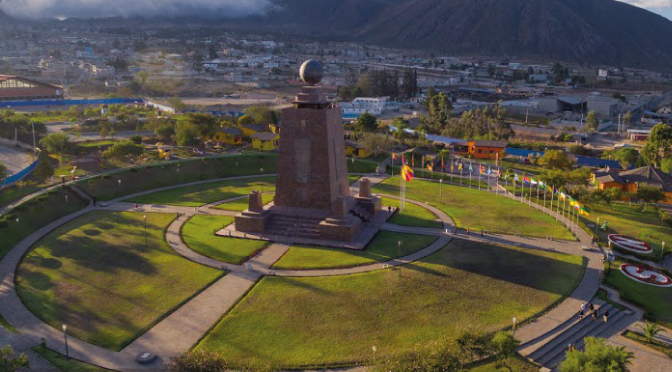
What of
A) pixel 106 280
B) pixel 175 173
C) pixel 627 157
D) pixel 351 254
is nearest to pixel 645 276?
pixel 351 254

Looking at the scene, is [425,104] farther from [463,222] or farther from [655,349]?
[655,349]

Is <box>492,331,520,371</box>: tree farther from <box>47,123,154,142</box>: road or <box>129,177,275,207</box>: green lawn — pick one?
→ <box>47,123,154,142</box>: road

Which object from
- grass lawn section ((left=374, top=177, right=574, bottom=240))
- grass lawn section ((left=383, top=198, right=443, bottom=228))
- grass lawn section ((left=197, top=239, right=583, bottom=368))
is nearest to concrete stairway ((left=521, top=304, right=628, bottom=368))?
grass lawn section ((left=197, top=239, right=583, bottom=368))

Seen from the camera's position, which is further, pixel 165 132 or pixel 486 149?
pixel 165 132

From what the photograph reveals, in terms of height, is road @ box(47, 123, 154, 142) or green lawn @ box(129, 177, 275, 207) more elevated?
road @ box(47, 123, 154, 142)

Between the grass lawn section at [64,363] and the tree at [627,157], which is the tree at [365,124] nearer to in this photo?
the tree at [627,157]

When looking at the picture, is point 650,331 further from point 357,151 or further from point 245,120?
point 245,120
